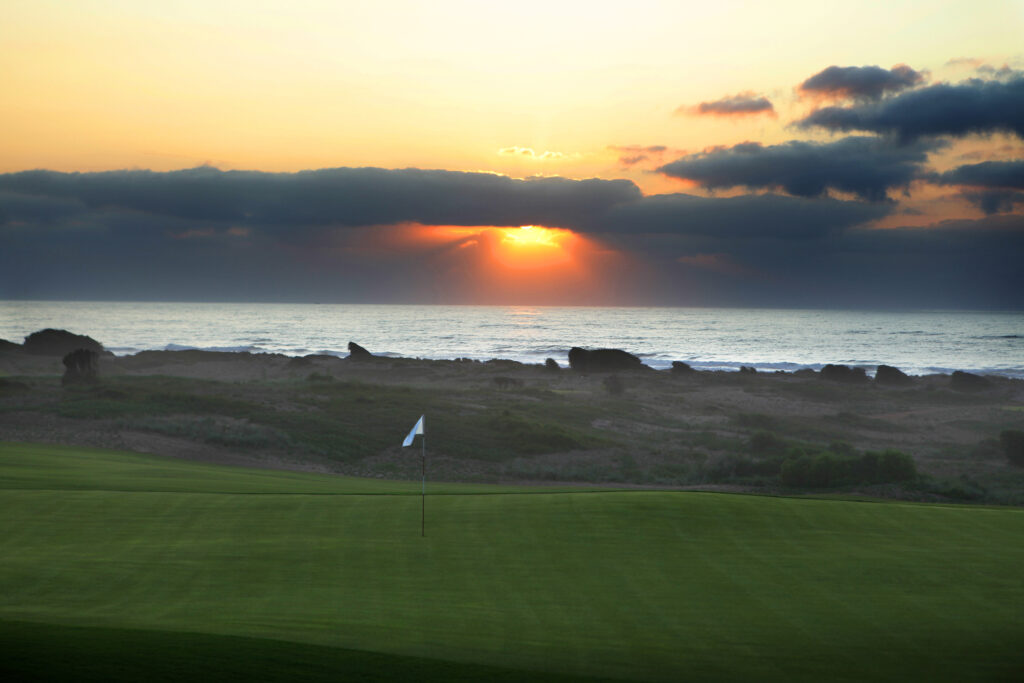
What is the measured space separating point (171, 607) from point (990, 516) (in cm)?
1253

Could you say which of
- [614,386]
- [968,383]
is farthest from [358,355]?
[968,383]

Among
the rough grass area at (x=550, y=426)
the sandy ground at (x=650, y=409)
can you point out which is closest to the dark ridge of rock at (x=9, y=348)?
the sandy ground at (x=650, y=409)

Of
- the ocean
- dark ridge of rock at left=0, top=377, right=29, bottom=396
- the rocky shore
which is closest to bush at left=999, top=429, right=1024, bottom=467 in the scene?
the rocky shore

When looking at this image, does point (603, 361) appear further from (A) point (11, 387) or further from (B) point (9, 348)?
(B) point (9, 348)

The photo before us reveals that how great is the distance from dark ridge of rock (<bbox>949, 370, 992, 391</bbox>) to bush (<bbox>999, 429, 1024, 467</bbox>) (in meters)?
26.9

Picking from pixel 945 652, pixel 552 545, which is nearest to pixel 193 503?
pixel 552 545

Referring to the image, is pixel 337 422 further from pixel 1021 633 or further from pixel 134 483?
pixel 1021 633

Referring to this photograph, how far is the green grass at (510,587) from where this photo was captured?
7.32m

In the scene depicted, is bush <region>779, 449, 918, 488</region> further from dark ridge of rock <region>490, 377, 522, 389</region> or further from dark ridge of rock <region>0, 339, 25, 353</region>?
dark ridge of rock <region>0, 339, 25, 353</region>

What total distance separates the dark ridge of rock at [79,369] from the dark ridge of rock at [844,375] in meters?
52.3

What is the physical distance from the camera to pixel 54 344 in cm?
7038

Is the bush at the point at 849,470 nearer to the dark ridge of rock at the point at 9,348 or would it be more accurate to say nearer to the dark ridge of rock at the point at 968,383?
the dark ridge of rock at the point at 968,383

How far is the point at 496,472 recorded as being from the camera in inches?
1192

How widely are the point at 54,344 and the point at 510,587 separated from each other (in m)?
73.9
